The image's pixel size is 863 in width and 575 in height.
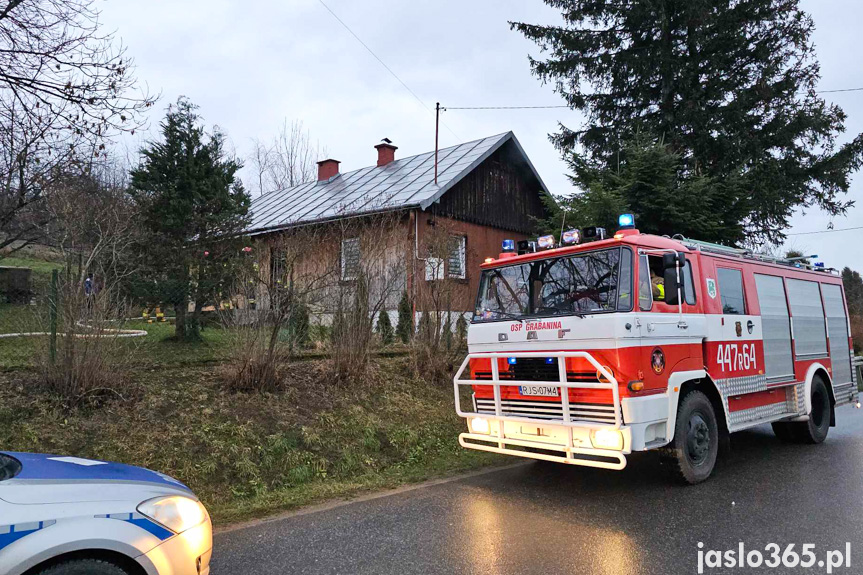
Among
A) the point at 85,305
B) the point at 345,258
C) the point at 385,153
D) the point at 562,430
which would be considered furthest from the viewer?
the point at 385,153

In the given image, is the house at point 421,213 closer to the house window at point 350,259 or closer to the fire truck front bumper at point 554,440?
the house window at point 350,259

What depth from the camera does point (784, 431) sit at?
8.59 meters

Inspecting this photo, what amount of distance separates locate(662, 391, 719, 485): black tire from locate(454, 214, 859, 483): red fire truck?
0.05 ft

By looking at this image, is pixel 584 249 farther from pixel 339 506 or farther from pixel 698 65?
pixel 698 65

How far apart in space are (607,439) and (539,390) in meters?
0.86

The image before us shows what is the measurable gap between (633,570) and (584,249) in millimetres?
3253

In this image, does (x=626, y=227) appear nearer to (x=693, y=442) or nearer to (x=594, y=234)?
(x=594, y=234)

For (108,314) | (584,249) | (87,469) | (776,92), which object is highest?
(776,92)

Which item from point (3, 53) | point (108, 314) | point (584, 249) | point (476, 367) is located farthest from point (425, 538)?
point (3, 53)

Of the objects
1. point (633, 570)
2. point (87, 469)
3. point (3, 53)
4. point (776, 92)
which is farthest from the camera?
point (776, 92)

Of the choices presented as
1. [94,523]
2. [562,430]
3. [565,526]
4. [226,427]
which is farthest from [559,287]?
[94,523]

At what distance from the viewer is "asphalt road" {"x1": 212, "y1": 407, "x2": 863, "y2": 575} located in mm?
4242

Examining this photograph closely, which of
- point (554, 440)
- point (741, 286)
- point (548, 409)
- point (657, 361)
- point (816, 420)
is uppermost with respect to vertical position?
point (741, 286)

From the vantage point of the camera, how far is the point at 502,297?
6.91m
